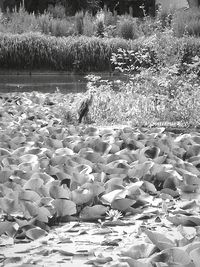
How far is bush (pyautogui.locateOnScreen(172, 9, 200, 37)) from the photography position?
47.8 feet

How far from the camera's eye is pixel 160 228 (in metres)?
2.78

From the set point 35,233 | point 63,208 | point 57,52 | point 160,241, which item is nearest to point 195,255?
point 160,241

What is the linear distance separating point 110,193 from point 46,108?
4.45m

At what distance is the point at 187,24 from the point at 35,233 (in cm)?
1236

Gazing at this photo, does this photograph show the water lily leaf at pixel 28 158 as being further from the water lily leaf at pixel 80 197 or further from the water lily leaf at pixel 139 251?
the water lily leaf at pixel 139 251

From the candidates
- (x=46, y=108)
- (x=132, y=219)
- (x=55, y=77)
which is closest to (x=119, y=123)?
(x=46, y=108)

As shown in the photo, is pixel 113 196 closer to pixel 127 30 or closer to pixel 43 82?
pixel 43 82

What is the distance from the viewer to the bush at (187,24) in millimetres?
14562

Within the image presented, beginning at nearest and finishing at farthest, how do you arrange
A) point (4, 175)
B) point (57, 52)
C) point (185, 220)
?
point (185, 220) → point (4, 175) → point (57, 52)

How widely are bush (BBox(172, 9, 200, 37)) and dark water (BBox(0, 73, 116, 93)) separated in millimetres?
2356

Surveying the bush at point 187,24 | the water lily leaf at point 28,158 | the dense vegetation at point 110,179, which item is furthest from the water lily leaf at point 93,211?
the bush at point 187,24

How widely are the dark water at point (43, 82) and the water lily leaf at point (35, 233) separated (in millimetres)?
7969

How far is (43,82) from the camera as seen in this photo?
11961 millimetres

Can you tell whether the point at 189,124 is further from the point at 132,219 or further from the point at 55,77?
the point at 55,77
